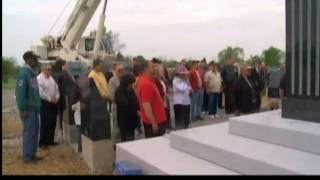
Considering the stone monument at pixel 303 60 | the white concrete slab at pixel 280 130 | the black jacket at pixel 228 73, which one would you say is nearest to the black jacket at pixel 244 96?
the black jacket at pixel 228 73

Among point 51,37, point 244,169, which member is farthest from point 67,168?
point 51,37

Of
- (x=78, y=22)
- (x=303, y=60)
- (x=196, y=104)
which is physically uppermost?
(x=78, y=22)

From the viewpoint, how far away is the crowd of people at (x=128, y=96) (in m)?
7.32

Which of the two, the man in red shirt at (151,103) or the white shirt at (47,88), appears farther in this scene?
the white shirt at (47,88)

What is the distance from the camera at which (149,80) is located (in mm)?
6980

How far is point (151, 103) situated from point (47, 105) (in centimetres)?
326

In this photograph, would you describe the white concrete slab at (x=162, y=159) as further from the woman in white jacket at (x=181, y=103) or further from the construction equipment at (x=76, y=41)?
the construction equipment at (x=76, y=41)

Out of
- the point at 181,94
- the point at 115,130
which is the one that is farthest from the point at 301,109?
the point at 181,94

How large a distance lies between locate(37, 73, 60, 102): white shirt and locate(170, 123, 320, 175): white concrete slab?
362 centimetres

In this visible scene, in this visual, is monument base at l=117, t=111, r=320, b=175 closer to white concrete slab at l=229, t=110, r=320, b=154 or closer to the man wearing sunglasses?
white concrete slab at l=229, t=110, r=320, b=154

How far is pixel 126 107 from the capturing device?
25.0ft

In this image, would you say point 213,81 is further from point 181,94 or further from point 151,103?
point 151,103

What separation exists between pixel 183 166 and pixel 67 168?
9.15 ft

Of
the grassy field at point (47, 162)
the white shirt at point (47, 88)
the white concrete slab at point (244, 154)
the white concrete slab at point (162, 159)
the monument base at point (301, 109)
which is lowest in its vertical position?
the grassy field at point (47, 162)
